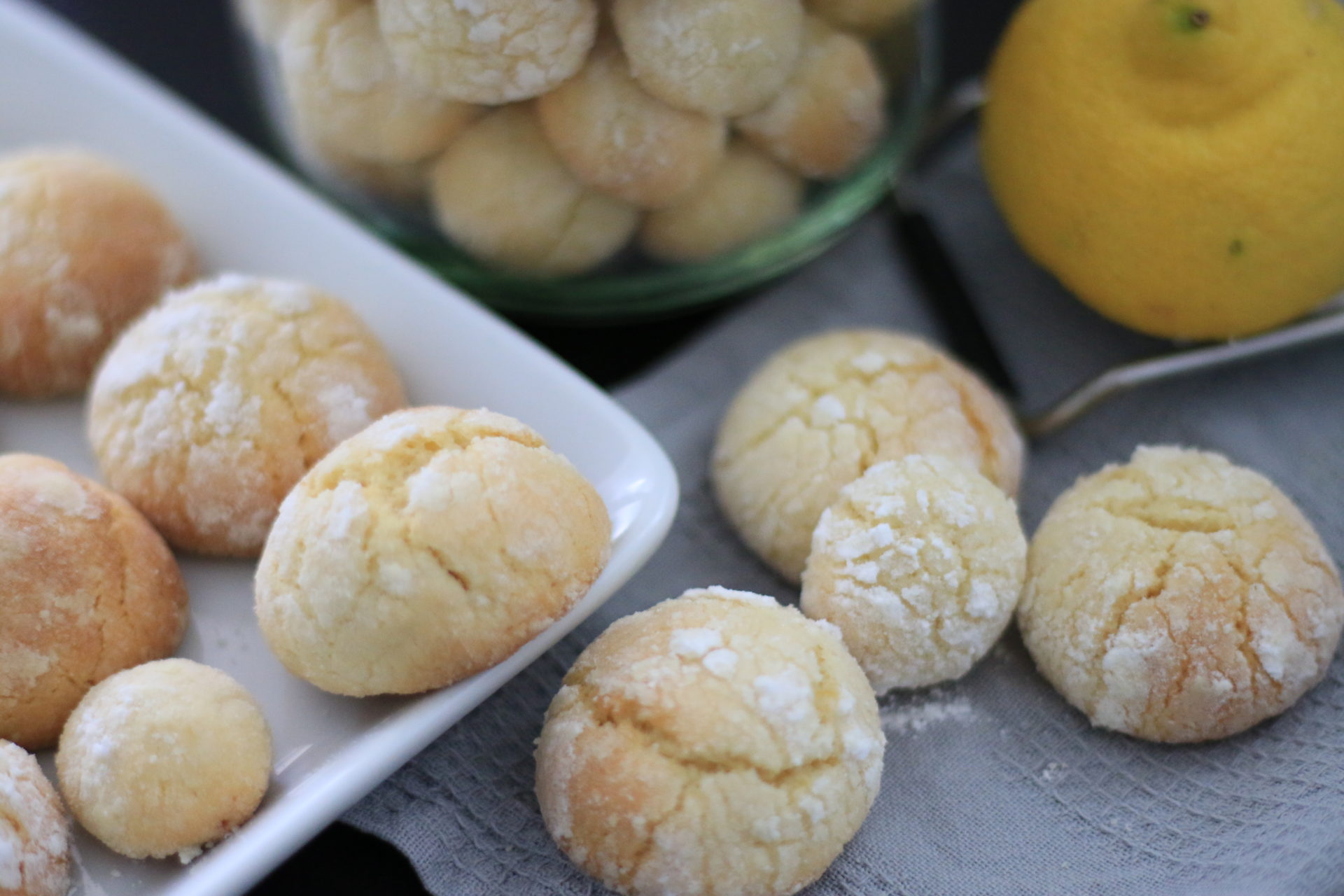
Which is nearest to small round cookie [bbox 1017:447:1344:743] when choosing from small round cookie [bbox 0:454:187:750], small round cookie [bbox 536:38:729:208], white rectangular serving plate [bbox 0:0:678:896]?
white rectangular serving plate [bbox 0:0:678:896]

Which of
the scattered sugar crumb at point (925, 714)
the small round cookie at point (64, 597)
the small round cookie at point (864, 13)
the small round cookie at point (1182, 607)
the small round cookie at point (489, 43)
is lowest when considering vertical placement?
the scattered sugar crumb at point (925, 714)

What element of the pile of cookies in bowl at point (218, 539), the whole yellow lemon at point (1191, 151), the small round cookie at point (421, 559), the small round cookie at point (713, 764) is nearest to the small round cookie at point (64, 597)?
the pile of cookies in bowl at point (218, 539)

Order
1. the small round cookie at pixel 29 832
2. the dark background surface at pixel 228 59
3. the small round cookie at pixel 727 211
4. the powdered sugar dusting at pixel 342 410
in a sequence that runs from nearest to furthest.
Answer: the small round cookie at pixel 29 832 < the powdered sugar dusting at pixel 342 410 < the small round cookie at pixel 727 211 < the dark background surface at pixel 228 59

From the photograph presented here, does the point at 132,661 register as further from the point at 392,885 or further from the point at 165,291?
the point at 165,291

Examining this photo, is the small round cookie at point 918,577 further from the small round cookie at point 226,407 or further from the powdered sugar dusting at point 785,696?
the small round cookie at point 226,407

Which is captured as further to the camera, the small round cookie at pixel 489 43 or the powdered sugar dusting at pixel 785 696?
the small round cookie at pixel 489 43

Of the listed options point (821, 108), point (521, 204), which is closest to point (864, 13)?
point (821, 108)

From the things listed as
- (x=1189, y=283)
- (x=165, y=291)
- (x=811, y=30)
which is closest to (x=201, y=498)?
(x=165, y=291)
